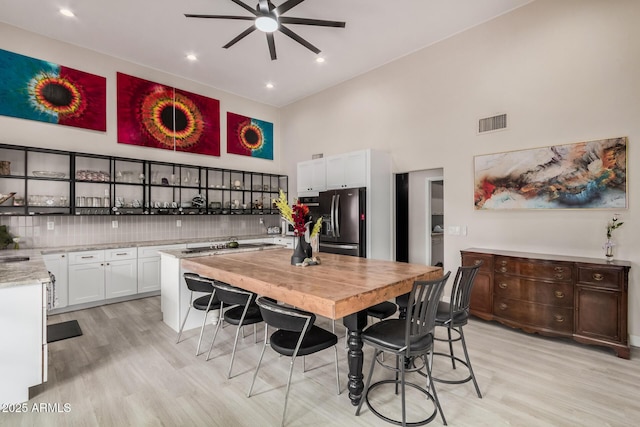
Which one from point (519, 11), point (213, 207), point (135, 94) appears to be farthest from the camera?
point (213, 207)

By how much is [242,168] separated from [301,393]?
5.29 metres

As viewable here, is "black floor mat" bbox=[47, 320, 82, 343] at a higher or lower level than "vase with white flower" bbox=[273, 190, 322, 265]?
lower

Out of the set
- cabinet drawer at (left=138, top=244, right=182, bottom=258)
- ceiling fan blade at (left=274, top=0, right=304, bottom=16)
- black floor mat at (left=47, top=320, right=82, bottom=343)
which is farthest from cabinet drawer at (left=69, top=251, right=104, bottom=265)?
ceiling fan blade at (left=274, top=0, right=304, bottom=16)

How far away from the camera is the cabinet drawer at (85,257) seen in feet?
14.0

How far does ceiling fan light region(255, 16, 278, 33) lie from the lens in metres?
3.29

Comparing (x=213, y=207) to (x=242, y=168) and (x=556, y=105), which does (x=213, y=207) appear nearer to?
(x=242, y=168)

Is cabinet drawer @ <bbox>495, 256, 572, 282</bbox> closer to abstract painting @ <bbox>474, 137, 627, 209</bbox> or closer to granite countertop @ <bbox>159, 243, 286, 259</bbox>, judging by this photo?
abstract painting @ <bbox>474, 137, 627, 209</bbox>

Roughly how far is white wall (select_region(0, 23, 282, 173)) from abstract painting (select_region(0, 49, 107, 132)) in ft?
0.28

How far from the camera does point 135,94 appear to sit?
206 inches

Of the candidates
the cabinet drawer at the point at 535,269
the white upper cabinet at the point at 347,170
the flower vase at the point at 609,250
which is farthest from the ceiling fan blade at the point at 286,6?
the flower vase at the point at 609,250

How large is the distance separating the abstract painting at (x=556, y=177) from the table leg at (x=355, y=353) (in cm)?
292

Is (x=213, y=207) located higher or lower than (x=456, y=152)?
lower

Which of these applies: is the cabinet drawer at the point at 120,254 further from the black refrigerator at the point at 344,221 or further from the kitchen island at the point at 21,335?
the black refrigerator at the point at 344,221

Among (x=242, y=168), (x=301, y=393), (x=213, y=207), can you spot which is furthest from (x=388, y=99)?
(x=301, y=393)
